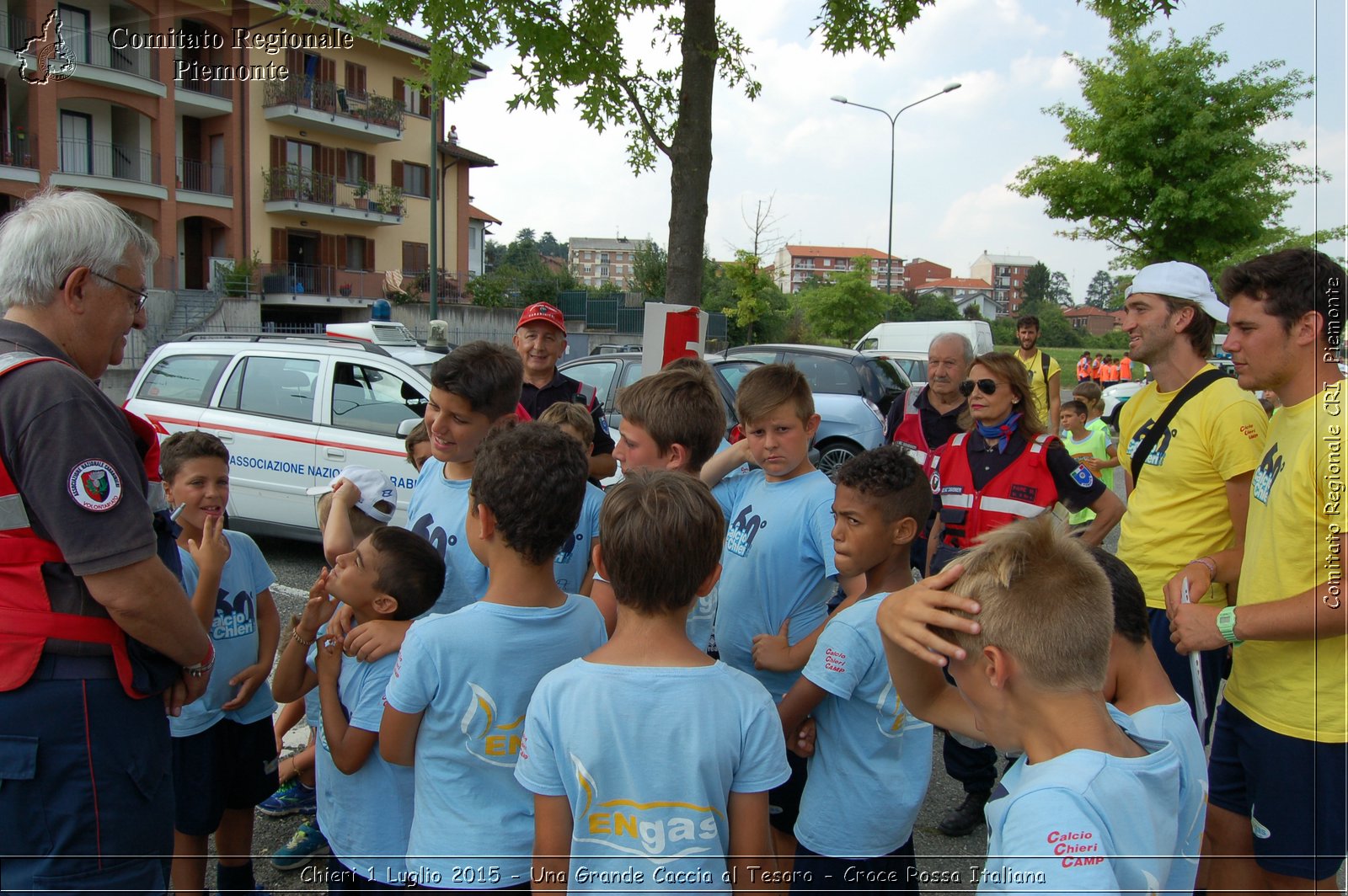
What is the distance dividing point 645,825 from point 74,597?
1.32 metres

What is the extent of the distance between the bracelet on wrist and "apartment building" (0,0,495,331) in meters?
22.1

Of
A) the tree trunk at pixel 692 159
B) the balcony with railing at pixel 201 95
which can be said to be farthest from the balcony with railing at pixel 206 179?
the tree trunk at pixel 692 159

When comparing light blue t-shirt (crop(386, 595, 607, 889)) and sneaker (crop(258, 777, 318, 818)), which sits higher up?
light blue t-shirt (crop(386, 595, 607, 889))

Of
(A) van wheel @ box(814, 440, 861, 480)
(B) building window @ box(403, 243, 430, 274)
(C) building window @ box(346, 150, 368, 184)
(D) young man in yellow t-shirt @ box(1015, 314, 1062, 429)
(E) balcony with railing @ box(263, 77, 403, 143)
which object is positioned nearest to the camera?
(D) young man in yellow t-shirt @ box(1015, 314, 1062, 429)

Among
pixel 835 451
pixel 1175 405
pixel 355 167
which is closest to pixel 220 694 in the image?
pixel 1175 405

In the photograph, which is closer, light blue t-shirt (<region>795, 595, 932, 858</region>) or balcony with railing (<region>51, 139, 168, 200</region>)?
light blue t-shirt (<region>795, 595, 932, 858</region>)

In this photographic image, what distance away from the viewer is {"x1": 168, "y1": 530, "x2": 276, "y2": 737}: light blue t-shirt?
2.67 m

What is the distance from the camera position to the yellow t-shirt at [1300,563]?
2234mm

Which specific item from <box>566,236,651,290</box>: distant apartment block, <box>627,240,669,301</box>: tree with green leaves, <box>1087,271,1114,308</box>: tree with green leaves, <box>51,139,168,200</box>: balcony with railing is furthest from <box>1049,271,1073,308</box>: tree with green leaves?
<box>51,139,168,200</box>: balcony with railing

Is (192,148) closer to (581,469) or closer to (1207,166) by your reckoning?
(1207,166)

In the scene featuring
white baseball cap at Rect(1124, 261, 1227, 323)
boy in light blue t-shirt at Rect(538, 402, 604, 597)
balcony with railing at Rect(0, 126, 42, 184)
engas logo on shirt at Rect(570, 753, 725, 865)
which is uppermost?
balcony with railing at Rect(0, 126, 42, 184)

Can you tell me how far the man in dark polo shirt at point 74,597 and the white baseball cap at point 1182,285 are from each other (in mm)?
3325

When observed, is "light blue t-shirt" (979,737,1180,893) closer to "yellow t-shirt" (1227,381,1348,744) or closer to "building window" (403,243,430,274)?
"yellow t-shirt" (1227,381,1348,744)

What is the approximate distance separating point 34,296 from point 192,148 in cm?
3367
